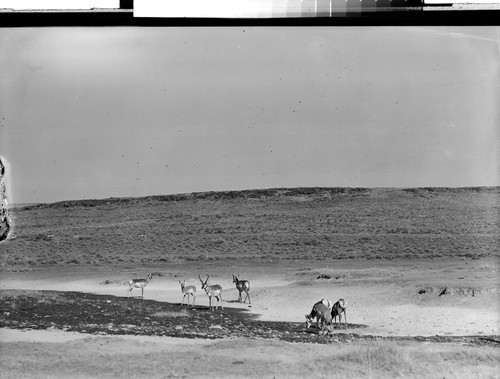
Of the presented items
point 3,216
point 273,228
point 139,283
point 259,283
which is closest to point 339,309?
point 259,283

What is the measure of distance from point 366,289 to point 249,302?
62 centimetres

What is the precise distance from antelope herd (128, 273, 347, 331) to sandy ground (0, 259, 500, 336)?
27mm

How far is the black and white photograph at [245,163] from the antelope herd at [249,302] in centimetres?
2

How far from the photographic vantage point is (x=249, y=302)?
448 centimetres

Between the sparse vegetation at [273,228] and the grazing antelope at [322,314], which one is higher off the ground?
the sparse vegetation at [273,228]

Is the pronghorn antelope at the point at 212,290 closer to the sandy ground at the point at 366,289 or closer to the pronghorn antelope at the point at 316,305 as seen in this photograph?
the sandy ground at the point at 366,289

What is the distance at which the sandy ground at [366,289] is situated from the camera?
4.45 metres

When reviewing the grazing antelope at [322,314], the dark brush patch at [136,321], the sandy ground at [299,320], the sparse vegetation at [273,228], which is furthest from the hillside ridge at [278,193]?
the grazing antelope at [322,314]

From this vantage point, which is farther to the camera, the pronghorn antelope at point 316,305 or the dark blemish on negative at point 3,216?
the dark blemish on negative at point 3,216

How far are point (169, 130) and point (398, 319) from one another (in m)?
1.58

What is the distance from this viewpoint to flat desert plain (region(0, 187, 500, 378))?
4.41 metres

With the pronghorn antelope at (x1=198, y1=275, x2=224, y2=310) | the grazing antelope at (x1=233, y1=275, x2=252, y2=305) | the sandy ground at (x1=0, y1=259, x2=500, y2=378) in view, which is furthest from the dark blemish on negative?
the grazing antelope at (x1=233, y1=275, x2=252, y2=305)

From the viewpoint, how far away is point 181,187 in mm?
4586

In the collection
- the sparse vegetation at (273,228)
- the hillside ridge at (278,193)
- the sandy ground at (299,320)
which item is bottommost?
the sandy ground at (299,320)
